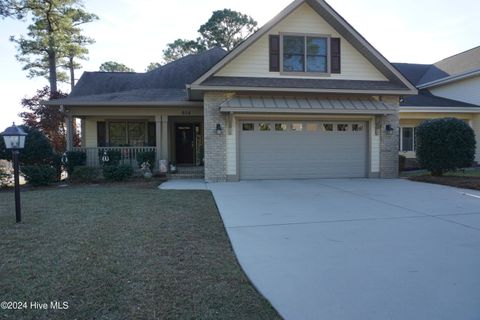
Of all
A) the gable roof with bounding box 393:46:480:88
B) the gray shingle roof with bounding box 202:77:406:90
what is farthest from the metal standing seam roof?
the gable roof with bounding box 393:46:480:88

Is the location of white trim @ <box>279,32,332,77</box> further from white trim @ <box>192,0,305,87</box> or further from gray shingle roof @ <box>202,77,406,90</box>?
white trim @ <box>192,0,305,87</box>

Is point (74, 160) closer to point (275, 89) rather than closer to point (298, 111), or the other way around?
point (275, 89)

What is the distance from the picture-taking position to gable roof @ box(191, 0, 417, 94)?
12148mm

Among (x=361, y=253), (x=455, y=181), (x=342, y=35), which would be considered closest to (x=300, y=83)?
(x=342, y=35)

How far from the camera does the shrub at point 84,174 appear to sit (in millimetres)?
12953

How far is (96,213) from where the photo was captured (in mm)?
7055

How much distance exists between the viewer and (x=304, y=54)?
13.0m

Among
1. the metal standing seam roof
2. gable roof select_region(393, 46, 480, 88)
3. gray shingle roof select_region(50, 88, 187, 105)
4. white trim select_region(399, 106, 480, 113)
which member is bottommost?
the metal standing seam roof

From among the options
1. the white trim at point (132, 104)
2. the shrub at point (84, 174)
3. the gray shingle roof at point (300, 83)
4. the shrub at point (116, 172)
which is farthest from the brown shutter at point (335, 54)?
the shrub at point (84, 174)

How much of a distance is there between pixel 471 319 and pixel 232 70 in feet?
35.8

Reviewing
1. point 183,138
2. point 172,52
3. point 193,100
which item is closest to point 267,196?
point 193,100

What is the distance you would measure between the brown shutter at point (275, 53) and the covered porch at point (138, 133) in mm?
4121

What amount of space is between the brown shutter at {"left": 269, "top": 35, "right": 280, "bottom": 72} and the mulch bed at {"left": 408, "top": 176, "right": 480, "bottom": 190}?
6770 mm

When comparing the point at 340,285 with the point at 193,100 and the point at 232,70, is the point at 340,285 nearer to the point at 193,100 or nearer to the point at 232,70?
the point at 232,70
